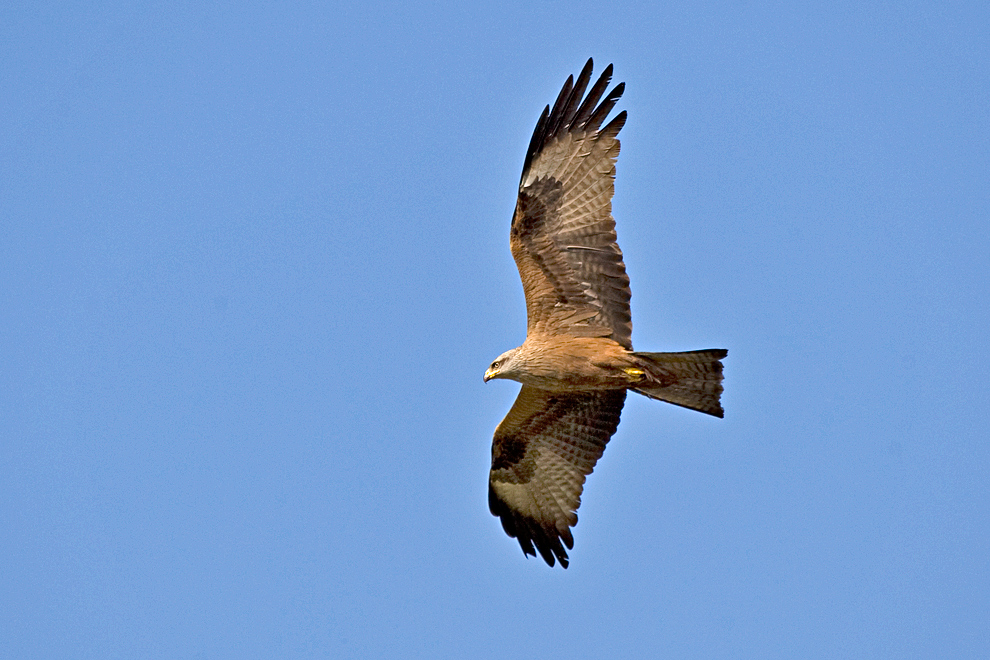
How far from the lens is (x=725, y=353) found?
33.2 feet

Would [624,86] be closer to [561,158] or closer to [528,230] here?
[561,158]

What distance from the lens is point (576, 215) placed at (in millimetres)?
10430

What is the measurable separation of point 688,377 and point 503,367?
159cm

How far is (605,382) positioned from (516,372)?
777mm

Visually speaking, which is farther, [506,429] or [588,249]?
[506,429]

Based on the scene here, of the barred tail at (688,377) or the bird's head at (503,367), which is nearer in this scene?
the barred tail at (688,377)

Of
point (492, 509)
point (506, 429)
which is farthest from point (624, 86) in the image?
point (492, 509)

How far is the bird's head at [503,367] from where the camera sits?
417 inches

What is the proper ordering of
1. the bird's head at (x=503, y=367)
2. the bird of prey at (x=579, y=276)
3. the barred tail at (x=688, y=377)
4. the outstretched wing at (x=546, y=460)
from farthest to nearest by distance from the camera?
the outstretched wing at (x=546, y=460) < the bird's head at (x=503, y=367) < the bird of prey at (x=579, y=276) < the barred tail at (x=688, y=377)

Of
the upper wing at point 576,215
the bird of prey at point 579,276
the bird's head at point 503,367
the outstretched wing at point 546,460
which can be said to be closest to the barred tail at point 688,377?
the bird of prey at point 579,276

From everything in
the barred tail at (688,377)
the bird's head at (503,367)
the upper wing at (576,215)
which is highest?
the upper wing at (576,215)

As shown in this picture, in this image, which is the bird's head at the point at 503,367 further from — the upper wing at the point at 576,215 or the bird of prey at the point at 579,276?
the upper wing at the point at 576,215

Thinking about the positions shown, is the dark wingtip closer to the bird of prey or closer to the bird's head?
the bird of prey

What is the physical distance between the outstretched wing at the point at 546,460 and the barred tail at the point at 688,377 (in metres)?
0.77
